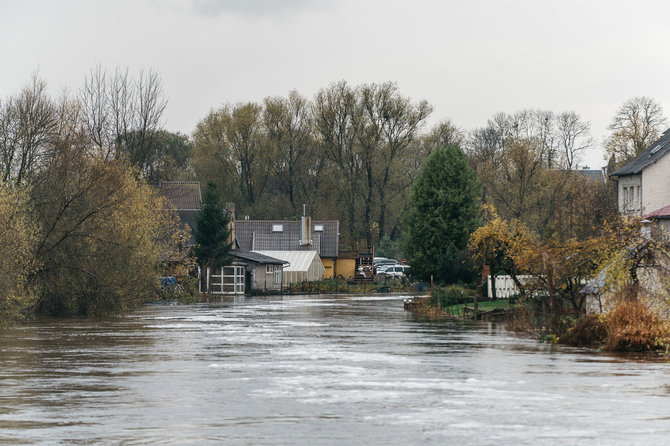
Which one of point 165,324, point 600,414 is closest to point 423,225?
point 165,324

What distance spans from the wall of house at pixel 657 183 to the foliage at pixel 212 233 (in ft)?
101

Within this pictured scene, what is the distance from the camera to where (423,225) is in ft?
228

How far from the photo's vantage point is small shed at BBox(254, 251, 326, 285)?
3858 inches

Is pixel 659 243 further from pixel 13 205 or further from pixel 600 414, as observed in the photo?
pixel 13 205

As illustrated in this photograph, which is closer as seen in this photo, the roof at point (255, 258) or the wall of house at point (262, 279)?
the roof at point (255, 258)

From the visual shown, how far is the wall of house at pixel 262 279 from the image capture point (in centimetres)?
9000

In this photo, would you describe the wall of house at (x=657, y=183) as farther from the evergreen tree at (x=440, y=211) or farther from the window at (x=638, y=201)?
the evergreen tree at (x=440, y=211)

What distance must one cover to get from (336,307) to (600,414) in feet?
146

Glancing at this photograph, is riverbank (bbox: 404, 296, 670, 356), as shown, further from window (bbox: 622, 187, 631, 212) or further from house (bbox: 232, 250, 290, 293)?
house (bbox: 232, 250, 290, 293)

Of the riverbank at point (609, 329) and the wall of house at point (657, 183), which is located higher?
the wall of house at point (657, 183)

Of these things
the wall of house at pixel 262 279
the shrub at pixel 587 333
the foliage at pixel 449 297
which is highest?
the wall of house at pixel 262 279

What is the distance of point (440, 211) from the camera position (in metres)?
69.4

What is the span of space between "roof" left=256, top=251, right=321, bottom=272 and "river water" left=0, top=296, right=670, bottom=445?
60563mm

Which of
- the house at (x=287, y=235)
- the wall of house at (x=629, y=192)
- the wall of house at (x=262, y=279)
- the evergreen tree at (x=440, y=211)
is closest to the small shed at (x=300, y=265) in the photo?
the house at (x=287, y=235)
